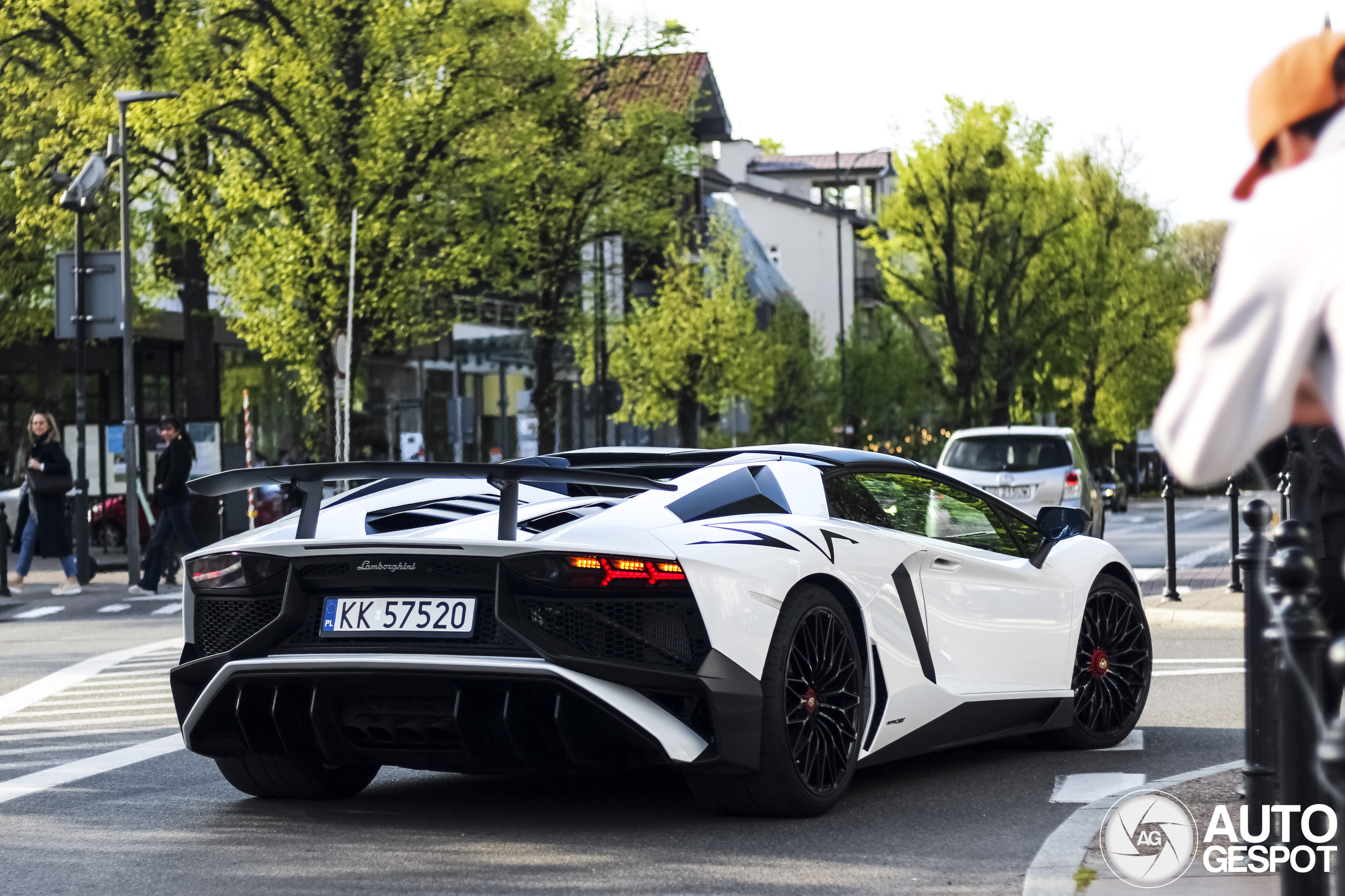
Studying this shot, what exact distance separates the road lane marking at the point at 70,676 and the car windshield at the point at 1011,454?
1093cm

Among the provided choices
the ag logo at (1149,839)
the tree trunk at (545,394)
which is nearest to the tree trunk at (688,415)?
the tree trunk at (545,394)

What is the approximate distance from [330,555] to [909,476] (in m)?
2.36

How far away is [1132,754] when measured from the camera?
788 centimetres

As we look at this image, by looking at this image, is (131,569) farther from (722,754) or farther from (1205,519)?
(1205,519)

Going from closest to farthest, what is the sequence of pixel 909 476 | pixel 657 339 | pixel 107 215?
1. pixel 909 476
2. pixel 107 215
3. pixel 657 339

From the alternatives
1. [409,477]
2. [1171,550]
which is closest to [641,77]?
[1171,550]

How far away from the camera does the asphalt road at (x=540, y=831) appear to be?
5.54 m

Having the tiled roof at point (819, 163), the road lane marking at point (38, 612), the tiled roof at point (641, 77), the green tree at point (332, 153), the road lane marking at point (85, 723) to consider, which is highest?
the tiled roof at point (819, 163)

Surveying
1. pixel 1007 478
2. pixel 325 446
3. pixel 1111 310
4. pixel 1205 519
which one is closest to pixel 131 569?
pixel 325 446

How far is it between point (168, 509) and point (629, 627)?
49.6 feet

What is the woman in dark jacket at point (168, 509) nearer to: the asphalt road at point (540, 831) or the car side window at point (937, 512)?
the asphalt road at point (540, 831)

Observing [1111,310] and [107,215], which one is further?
[1111,310]

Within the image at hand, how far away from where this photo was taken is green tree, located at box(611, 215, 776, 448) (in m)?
55.6

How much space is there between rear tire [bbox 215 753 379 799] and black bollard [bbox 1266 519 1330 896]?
13.0ft
